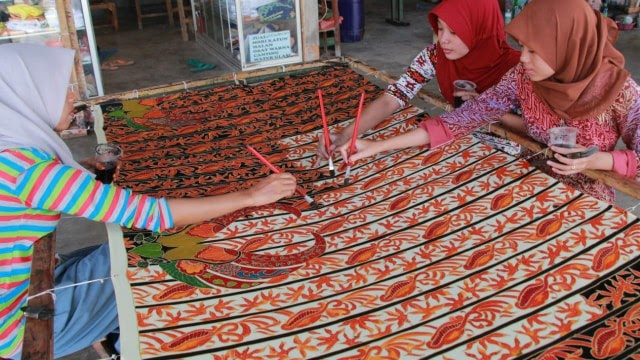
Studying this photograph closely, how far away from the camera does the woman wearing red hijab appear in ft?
7.65

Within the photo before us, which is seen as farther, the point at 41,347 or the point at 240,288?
the point at 240,288

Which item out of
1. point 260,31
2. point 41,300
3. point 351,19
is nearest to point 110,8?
A: point 260,31

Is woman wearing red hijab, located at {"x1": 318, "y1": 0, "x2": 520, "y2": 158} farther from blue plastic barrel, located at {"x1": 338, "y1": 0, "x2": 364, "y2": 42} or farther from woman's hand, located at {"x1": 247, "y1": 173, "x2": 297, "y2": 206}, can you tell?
blue plastic barrel, located at {"x1": 338, "y1": 0, "x2": 364, "y2": 42}

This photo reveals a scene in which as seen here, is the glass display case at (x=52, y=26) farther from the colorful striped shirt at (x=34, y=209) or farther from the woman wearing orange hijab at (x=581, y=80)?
the woman wearing orange hijab at (x=581, y=80)

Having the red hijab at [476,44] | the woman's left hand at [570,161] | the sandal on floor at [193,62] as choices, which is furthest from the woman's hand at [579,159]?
the sandal on floor at [193,62]

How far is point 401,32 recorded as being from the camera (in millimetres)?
7473

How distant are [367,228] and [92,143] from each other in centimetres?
338

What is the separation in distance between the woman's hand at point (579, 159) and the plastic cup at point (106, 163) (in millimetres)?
1509

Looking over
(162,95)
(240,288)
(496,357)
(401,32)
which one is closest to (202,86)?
(162,95)

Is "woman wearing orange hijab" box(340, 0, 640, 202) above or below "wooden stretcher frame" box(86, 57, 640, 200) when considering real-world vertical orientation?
above

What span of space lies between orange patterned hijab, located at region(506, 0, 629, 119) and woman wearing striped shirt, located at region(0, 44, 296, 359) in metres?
0.87

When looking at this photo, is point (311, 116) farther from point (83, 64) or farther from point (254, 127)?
point (83, 64)

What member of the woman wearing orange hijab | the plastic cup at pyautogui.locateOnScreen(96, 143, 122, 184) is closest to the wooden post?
the plastic cup at pyautogui.locateOnScreen(96, 143, 122, 184)

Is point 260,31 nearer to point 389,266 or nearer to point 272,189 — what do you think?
point 272,189
